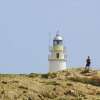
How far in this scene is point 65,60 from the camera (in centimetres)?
5644

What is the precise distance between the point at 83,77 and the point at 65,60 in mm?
28081

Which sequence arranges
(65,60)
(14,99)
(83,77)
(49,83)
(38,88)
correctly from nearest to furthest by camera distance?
(14,99), (38,88), (49,83), (83,77), (65,60)

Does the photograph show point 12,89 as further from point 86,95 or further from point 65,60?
point 65,60

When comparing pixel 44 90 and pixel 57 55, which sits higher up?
pixel 57 55

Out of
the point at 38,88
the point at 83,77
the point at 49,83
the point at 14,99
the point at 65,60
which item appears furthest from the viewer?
the point at 65,60

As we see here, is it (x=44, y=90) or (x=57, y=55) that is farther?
(x=57, y=55)

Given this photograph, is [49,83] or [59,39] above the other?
[59,39]

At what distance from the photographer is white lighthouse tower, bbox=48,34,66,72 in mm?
55531

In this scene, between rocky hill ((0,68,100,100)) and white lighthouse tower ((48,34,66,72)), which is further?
white lighthouse tower ((48,34,66,72))

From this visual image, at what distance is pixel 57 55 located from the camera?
187ft

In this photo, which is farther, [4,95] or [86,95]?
[86,95]

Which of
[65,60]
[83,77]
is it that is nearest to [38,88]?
[83,77]

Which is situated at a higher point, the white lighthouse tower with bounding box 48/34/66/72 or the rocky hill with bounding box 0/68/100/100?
the white lighthouse tower with bounding box 48/34/66/72

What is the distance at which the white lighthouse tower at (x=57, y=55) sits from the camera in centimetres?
5553
